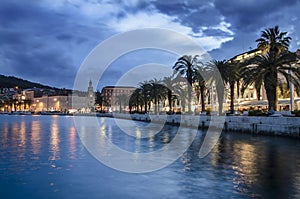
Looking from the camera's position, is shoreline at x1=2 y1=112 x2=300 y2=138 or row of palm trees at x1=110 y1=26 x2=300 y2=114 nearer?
shoreline at x1=2 y1=112 x2=300 y2=138

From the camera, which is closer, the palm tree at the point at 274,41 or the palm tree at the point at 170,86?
the palm tree at the point at 274,41

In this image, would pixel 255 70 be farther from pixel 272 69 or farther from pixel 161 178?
pixel 161 178

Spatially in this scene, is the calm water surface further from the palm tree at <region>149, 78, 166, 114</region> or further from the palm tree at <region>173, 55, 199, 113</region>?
the palm tree at <region>149, 78, 166, 114</region>

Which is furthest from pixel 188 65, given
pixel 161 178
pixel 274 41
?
pixel 161 178

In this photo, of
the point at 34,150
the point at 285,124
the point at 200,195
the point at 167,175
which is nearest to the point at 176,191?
the point at 200,195

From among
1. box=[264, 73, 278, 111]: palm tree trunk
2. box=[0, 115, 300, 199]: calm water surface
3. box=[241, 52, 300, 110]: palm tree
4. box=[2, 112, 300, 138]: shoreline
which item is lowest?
box=[0, 115, 300, 199]: calm water surface

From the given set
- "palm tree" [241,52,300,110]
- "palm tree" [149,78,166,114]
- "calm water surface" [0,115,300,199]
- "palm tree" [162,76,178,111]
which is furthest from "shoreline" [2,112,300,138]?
"palm tree" [149,78,166,114]

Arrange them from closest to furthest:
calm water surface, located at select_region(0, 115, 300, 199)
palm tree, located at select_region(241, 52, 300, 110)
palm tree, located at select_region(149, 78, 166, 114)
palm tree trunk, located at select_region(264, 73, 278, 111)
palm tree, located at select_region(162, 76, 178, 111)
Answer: calm water surface, located at select_region(0, 115, 300, 199), palm tree, located at select_region(241, 52, 300, 110), palm tree trunk, located at select_region(264, 73, 278, 111), palm tree, located at select_region(162, 76, 178, 111), palm tree, located at select_region(149, 78, 166, 114)

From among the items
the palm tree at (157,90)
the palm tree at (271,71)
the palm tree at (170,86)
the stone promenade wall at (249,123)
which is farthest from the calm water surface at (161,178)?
the palm tree at (157,90)

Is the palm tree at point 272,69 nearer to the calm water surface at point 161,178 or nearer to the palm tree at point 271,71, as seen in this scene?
the palm tree at point 271,71

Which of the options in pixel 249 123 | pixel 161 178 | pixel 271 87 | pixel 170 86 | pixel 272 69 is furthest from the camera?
pixel 170 86

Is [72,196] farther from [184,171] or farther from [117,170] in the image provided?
[184,171]

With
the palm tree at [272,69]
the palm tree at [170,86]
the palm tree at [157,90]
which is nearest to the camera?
the palm tree at [272,69]

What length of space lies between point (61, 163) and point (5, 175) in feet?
11.3
